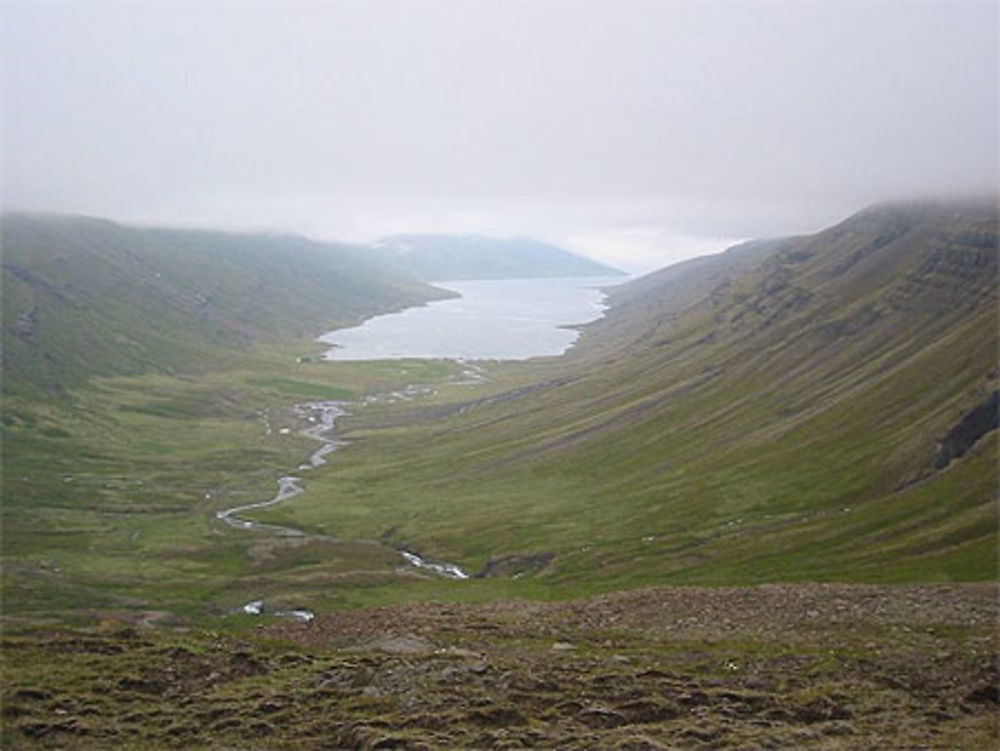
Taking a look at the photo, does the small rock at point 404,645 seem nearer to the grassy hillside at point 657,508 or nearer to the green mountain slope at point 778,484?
the grassy hillside at point 657,508

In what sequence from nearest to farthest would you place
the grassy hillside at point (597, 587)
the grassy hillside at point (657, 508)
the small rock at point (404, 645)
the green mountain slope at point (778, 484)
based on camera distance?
the grassy hillside at point (597, 587), the small rock at point (404, 645), the green mountain slope at point (778, 484), the grassy hillside at point (657, 508)

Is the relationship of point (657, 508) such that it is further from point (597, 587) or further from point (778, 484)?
point (597, 587)

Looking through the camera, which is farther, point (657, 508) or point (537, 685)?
point (657, 508)

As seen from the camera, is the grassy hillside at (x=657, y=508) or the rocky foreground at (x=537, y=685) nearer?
the rocky foreground at (x=537, y=685)

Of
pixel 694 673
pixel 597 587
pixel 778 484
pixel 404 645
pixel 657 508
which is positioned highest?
pixel 694 673

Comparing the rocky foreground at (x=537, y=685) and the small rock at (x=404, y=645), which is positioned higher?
the rocky foreground at (x=537, y=685)

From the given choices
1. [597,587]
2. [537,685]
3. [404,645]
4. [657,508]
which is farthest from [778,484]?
[537,685]

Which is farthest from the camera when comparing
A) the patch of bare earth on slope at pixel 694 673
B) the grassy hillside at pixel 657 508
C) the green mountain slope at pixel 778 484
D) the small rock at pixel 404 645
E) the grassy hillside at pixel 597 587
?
the grassy hillside at pixel 657 508

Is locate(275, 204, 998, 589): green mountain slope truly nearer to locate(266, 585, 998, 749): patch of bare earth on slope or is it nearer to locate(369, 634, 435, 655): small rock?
locate(266, 585, 998, 749): patch of bare earth on slope

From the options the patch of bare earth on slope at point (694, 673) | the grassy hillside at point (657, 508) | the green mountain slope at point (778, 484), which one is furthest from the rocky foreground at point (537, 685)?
the green mountain slope at point (778, 484)
